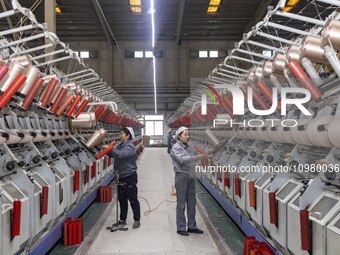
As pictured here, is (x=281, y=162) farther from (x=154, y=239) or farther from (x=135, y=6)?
(x=135, y=6)

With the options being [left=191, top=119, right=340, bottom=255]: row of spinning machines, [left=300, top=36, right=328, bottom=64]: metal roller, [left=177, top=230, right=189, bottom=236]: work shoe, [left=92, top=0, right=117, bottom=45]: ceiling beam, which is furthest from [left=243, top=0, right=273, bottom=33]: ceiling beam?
[left=300, top=36, right=328, bottom=64]: metal roller

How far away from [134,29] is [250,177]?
15.6m

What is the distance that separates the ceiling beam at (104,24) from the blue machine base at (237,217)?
923cm

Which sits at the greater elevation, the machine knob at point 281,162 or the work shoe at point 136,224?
the machine knob at point 281,162

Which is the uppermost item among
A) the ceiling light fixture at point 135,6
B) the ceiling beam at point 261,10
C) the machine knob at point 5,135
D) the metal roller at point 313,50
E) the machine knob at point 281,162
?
the ceiling light fixture at point 135,6

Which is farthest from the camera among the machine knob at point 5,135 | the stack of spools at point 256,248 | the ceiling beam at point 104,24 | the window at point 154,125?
the window at point 154,125

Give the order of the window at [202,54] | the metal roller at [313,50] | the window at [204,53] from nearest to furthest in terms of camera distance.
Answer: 1. the metal roller at [313,50]
2. the window at [204,53]
3. the window at [202,54]

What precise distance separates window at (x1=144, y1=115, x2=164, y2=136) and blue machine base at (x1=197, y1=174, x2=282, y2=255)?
2146 cm

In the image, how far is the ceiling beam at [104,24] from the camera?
51.0 feet

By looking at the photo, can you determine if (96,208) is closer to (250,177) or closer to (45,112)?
(45,112)

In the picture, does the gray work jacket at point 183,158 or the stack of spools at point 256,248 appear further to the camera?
the gray work jacket at point 183,158

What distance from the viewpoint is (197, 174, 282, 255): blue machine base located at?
480 centimetres

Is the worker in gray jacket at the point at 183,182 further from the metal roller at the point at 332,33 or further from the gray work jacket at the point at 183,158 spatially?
the metal roller at the point at 332,33

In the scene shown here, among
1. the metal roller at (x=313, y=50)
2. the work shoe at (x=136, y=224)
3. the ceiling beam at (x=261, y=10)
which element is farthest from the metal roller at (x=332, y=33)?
the ceiling beam at (x=261, y=10)
